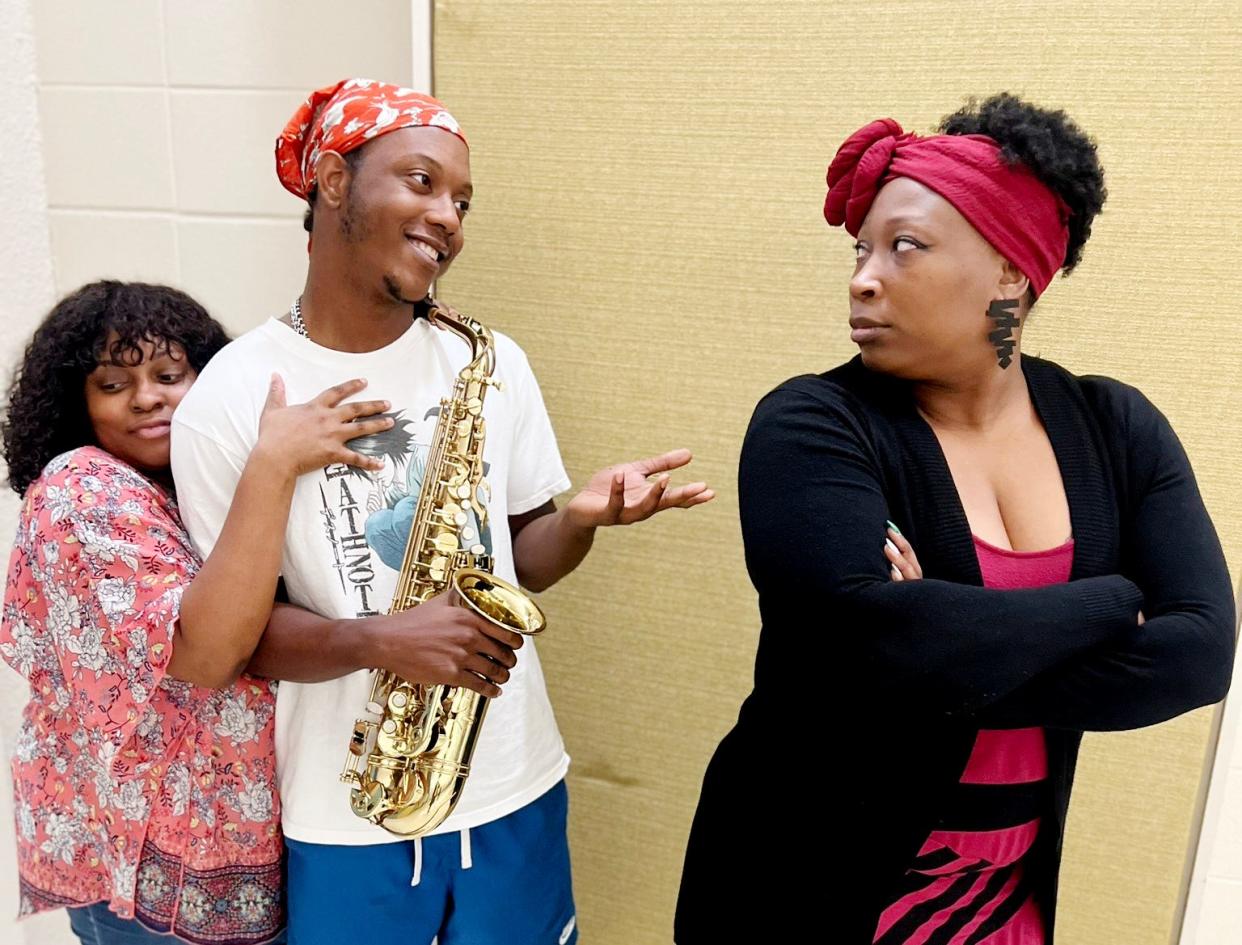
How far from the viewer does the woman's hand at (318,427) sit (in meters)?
1.24

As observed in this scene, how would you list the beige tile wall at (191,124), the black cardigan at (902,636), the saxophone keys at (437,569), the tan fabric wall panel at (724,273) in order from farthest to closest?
1. the beige tile wall at (191,124)
2. the tan fabric wall panel at (724,273)
3. the saxophone keys at (437,569)
4. the black cardigan at (902,636)

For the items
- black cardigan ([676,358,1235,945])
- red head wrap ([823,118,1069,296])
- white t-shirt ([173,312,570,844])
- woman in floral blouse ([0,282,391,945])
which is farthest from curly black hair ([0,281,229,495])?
red head wrap ([823,118,1069,296])

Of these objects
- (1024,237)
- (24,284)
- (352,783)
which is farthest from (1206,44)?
(24,284)

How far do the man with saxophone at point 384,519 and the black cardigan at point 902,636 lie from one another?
267 millimetres

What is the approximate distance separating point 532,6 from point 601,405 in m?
0.72

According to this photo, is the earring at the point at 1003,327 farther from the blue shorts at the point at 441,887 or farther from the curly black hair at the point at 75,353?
the curly black hair at the point at 75,353

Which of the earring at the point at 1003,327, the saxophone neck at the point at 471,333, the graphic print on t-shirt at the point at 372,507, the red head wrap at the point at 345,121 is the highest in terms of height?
the red head wrap at the point at 345,121

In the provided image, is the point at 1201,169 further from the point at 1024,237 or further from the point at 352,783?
the point at 352,783

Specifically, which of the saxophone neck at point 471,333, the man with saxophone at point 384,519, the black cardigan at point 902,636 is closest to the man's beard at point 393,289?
the man with saxophone at point 384,519

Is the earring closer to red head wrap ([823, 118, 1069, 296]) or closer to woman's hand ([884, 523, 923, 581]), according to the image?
red head wrap ([823, 118, 1069, 296])

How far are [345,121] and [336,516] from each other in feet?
1.77

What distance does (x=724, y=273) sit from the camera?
1.74 metres

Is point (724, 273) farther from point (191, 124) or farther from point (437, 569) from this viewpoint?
point (191, 124)

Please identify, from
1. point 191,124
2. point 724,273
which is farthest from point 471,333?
point 191,124
